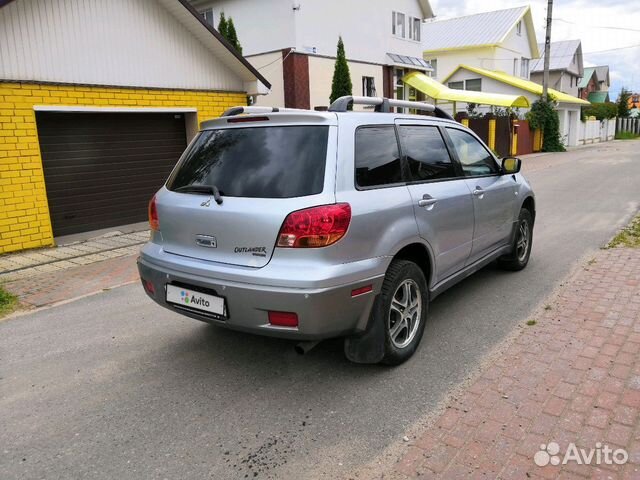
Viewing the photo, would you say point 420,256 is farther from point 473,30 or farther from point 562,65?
point 562,65

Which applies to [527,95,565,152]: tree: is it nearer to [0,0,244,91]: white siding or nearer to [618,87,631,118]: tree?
[0,0,244,91]: white siding

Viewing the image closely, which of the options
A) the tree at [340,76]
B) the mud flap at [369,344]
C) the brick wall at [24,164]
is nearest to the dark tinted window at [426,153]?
the mud flap at [369,344]

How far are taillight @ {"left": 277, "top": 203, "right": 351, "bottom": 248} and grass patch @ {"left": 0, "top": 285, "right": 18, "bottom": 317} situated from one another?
3847 mm

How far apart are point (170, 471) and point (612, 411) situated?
256 cm

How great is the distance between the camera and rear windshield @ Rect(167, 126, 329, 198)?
3324 mm

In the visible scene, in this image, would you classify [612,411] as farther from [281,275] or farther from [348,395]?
[281,275]

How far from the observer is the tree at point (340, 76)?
60.4ft

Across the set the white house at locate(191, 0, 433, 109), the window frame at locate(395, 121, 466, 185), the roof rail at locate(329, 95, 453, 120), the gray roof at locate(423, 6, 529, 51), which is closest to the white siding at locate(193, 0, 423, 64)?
the white house at locate(191, 0, 433, 109)

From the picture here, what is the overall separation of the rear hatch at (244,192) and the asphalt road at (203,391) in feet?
3.06

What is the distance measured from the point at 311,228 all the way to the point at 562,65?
49.8 meters

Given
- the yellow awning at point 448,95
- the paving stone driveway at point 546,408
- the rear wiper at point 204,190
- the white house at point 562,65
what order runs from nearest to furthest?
the paving stone driveway at point 546,408 < the rear wiper at point 204,190 < the yellow awning at point 448,95 < the white house at point 562,65

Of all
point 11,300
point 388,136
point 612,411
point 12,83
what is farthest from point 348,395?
point 12,83

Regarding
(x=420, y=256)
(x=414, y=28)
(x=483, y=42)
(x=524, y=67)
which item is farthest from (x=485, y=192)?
(x=524, y=67)

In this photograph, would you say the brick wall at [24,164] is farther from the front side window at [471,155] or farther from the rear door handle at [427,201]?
the rear door handle at [427,201]
